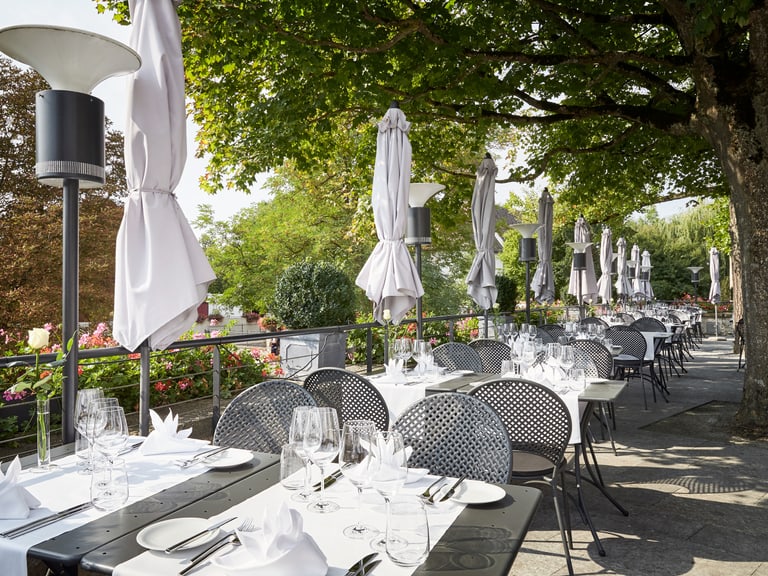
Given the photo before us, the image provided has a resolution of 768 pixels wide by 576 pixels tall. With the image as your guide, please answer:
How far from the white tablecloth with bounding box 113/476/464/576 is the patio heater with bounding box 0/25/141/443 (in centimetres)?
140

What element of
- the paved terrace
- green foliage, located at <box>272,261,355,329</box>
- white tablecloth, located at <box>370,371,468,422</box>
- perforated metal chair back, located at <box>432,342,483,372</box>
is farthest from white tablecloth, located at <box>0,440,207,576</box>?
green foliage, located at <box>272,261,355,329</box>

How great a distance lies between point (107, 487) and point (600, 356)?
15.4ft

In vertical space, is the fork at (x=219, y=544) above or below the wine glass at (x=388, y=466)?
below

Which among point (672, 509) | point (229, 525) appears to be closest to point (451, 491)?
point (229, 525)

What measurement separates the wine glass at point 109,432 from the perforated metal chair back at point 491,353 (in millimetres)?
4307

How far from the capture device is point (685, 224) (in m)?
31.7

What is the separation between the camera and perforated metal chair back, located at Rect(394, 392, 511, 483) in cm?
228

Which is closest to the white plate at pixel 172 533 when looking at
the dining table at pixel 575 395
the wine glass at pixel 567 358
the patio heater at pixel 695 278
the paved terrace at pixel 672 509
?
the paved terrace at pixel 672 509

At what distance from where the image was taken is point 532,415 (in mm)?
3393

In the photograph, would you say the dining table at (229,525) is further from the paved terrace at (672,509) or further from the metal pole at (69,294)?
the paved terrace at (672,509)

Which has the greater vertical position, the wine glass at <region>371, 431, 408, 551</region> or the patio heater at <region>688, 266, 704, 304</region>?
the patio heater at <region>688, 266, 704, 304</region>

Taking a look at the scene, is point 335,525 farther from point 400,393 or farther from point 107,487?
point 400,393

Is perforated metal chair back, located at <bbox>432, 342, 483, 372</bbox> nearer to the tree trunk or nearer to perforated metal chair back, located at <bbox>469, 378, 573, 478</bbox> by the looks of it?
perforated metal chair back, located at <bbox>469, 378, 573, 478</bbox>

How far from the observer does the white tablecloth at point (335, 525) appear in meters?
1.31
